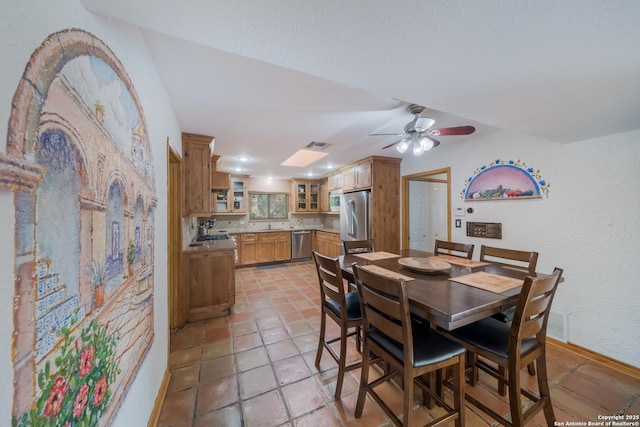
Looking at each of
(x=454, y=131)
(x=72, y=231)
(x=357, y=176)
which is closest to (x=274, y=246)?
(x=357, y=176)

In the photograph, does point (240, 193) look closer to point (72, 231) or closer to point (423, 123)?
point (423, 123)

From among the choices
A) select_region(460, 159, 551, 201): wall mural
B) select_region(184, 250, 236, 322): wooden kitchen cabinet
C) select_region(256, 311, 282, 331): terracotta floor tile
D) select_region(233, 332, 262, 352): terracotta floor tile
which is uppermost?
select_region(460, 159, 551, 201): wall mural

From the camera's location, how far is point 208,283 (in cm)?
Result: 282

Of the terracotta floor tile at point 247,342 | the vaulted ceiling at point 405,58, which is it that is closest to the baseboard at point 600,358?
the vaulted ceiling at point 405,58

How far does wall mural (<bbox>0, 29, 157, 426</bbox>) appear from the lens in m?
0.49

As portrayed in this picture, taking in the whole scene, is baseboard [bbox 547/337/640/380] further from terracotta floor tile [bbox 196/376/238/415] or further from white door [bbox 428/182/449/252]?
terracotta floor tile [bbox 196/376/238/415]

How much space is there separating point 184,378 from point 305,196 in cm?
483

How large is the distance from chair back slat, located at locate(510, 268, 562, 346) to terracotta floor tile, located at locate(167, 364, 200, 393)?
7.30 feet

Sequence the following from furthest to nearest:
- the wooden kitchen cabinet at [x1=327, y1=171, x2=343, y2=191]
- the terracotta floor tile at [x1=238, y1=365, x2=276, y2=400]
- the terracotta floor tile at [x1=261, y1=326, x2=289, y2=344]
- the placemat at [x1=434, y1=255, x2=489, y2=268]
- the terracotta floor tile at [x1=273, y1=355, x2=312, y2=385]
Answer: the wooden kitchen cabinet at [x1=327, y1=171, x2=343, y2=191], the terracotta floor tile at [x1=261, y1=326, x2=289, y2=344], the placemat at [x1=434, y1=255, x2=489, y2=268], the terracotta floor tile at [x1=273, y1=355, x2=312, y2=385], the terracotta floor tile at [x1=238, y1=365, x2=276, y2=400]

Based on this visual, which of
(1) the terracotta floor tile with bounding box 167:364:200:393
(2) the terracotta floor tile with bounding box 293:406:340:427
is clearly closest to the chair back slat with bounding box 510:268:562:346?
(2) the terracotta floor tile with bounding box 293:406:340:427

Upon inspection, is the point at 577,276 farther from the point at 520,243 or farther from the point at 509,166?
the point at 509,166

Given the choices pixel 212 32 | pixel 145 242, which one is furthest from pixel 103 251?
pixel 212 32

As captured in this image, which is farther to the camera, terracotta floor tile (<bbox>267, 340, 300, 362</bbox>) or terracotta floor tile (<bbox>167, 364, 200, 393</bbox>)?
terracotta floor tile (<bbox>267, 340, 300, 362</bbox>)

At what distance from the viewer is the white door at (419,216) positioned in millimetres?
4184
